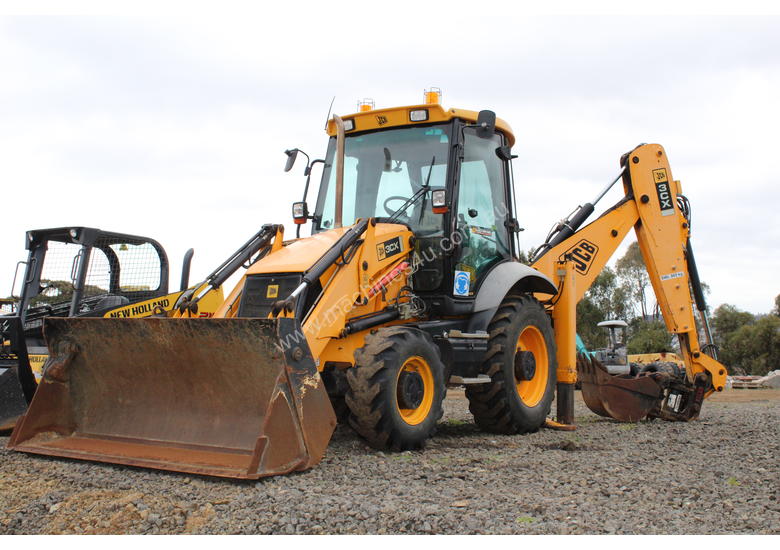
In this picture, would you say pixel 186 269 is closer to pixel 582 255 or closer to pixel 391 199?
pixel 391 199

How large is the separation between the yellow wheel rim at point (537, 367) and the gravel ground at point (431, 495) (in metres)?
1.24

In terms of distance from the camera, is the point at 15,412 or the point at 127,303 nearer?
the point at 15,412

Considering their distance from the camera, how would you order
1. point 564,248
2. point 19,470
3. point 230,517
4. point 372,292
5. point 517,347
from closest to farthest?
point 230,517
point 19,470
point 372,292
point 517,347
point 564,248

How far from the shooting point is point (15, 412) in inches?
278

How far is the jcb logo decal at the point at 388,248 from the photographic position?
6367 mm

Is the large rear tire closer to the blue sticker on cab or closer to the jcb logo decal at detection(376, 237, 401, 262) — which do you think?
A: the blue sticker on cab

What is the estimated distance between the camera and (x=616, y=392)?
839 cm

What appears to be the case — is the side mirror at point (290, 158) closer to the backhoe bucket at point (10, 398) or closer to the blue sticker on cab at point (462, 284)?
the blue sticker on cab at point (462, 284)

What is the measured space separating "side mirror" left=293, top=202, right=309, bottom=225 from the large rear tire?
2066 millimetres

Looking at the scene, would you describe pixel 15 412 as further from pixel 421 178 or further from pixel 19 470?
pixel 421 178

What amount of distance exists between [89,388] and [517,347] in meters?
3.93

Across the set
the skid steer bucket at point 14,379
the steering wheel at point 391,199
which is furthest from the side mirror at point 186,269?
the steering wheel at point 391,199

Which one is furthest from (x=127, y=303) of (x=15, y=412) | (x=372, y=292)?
(x=372, y=292)

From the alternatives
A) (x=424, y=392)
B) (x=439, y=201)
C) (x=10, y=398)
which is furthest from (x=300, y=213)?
(x=10, y=398)
